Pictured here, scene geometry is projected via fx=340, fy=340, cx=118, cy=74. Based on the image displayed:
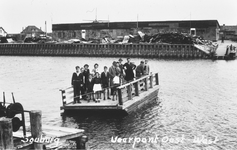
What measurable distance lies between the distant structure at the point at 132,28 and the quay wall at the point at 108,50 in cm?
2099

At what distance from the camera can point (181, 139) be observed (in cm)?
1498

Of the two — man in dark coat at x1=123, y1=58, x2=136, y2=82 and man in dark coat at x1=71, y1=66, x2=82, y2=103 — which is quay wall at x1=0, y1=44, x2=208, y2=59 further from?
man in dark coat at x1=71, y1=66, x2=82, y2=103

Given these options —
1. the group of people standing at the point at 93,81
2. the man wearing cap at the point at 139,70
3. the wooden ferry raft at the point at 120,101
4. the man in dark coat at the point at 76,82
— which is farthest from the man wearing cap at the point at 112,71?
the man wearing cap at the point at 139,70

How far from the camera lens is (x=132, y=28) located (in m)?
99.0

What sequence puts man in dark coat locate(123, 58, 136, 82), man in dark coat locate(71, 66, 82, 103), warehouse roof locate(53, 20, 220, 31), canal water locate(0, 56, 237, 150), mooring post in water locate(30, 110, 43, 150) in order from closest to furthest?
mooring post in water locate(30, 110, 43, 150), canal water locate(0, 56, 237, 150), man in dark coat locate(71, 66, 82, 103), man in dark coat locate(123, 58, 136, 82), warehouse roof locate(53, 20, 220, 31)

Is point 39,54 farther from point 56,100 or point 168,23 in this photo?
point 56,100

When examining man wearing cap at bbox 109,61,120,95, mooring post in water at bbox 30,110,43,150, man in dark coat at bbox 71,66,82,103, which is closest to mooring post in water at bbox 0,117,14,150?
mooring post in water at bbox 30,110,43,150

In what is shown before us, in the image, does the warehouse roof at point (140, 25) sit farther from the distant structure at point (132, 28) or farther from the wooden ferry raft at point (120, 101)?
the wooden ferry raft at point (120, 101)

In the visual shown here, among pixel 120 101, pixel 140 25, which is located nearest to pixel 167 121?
pixel 120 101

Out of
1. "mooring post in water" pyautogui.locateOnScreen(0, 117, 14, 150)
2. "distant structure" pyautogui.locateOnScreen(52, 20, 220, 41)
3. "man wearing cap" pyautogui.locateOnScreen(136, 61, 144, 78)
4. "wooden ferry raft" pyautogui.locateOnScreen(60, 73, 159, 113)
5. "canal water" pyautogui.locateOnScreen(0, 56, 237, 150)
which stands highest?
"distant structure" pyautogui.locateOnScreen(52, 20, 220, 41)

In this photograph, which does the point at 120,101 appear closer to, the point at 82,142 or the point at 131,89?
the point at 131,89

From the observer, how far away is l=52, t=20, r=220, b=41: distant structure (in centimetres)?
9350

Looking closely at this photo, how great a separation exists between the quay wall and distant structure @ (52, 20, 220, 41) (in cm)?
2099

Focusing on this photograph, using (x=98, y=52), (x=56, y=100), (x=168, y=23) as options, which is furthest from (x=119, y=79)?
(x=168, y=23)
